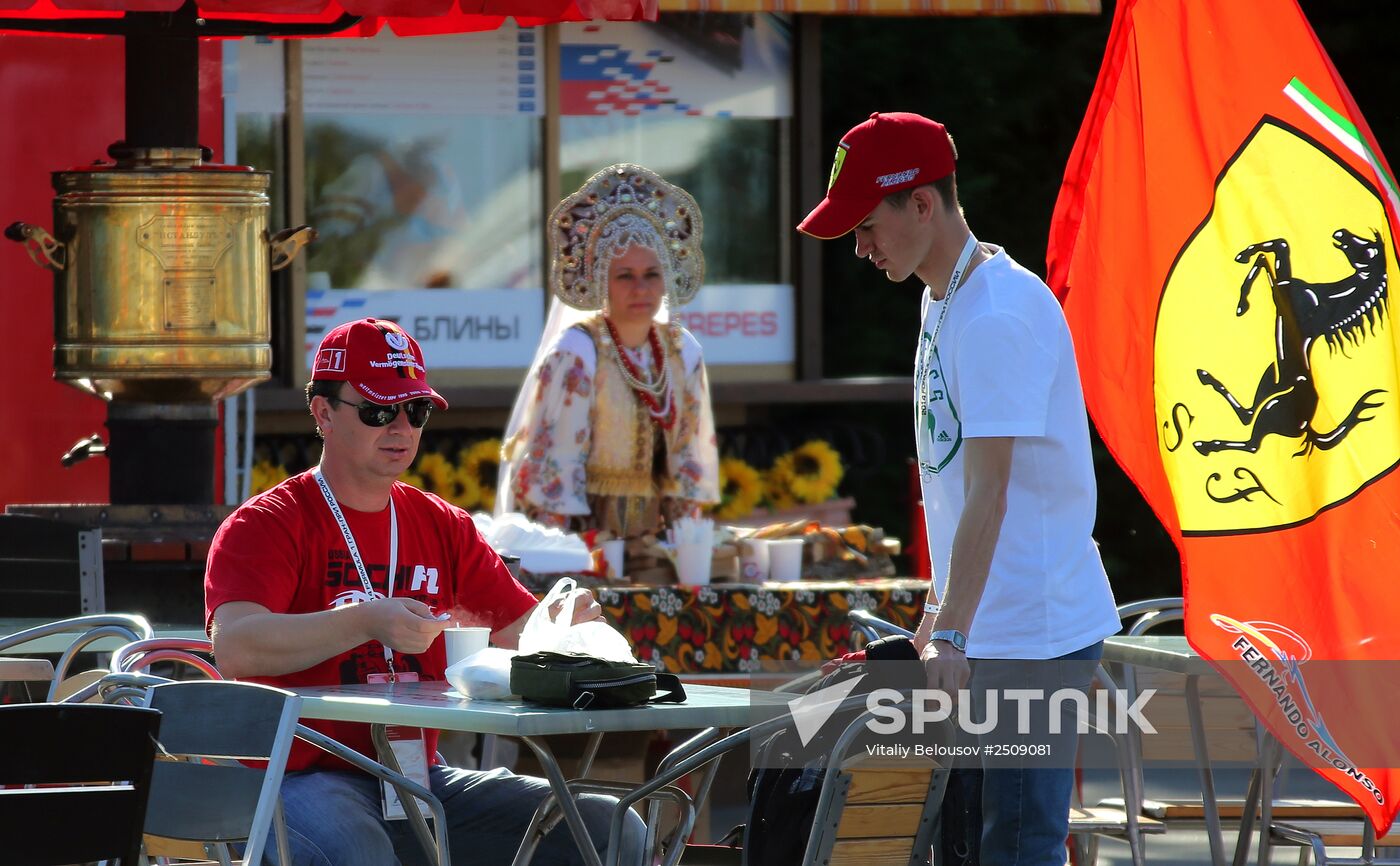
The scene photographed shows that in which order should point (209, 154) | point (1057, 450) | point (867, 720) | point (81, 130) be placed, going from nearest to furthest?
1. point (867, 720)
2. point (1057, 450)
3. point (209, 154)
4. point (81, 130)

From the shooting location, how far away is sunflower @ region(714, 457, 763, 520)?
31.7 feet

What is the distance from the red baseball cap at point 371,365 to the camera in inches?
170

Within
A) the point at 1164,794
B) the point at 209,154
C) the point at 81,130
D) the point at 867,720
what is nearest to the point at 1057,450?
the point at 867,720

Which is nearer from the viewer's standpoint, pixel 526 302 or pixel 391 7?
pixel 391 7

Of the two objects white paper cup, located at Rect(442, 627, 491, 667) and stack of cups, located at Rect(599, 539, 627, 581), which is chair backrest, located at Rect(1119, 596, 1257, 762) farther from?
white paper cup, located at Rect(442, 627, 491, 667)

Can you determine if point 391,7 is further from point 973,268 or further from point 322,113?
point 322,113

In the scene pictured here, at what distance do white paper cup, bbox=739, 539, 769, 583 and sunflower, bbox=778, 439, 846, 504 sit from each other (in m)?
2.71

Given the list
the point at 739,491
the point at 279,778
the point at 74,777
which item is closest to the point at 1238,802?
the point at 279,778

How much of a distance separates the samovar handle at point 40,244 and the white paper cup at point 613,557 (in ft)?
6.41

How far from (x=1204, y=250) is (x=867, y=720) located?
6.64ft

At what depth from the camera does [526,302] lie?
10.3 meters

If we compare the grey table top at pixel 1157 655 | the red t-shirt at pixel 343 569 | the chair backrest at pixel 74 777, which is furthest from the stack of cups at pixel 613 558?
the chair backrest at pixel 74 777

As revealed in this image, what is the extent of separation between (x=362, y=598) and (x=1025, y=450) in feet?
4.44

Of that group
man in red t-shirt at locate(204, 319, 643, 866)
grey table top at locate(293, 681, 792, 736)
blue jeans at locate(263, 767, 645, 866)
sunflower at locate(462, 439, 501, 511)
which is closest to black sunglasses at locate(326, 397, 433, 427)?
man in red t-shirt at locate(204, 319, 643, 866)
